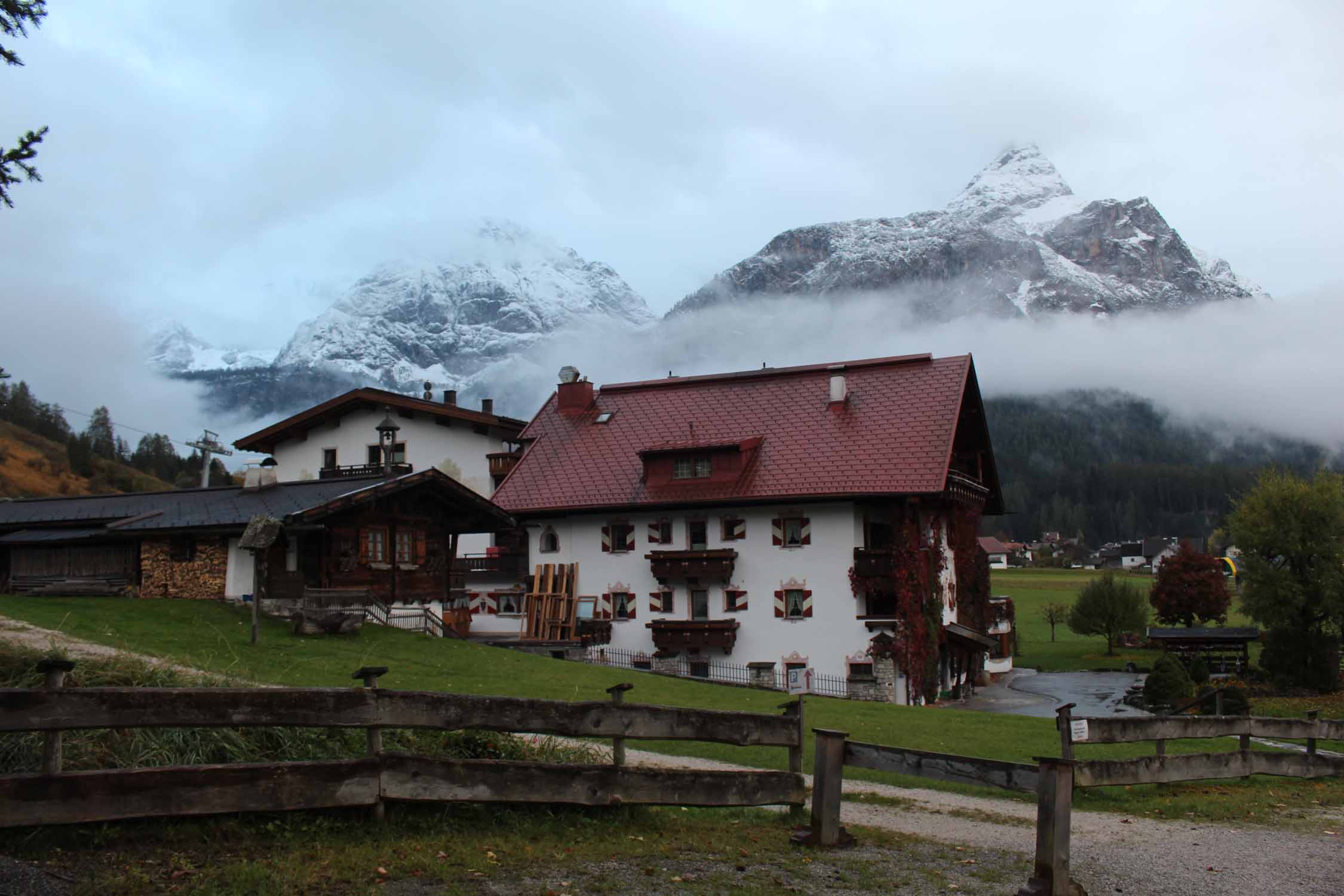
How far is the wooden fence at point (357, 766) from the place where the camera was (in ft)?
25.8

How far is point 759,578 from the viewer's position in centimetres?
4206

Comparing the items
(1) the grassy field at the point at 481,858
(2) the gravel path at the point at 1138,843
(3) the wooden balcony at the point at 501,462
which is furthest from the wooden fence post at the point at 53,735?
(3) the wooden balcony at the point at 501,462

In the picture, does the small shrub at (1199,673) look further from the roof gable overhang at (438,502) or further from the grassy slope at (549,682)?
the roof gable overhang at (438,502)

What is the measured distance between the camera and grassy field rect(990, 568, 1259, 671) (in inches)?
2451

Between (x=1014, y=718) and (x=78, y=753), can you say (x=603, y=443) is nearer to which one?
(x=1014, y=718)

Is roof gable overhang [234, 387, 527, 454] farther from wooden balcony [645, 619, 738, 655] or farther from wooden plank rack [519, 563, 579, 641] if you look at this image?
wooden balcony [645, 619, 738, 655]

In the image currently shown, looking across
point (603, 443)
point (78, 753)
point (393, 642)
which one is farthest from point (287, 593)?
point (78, 753)

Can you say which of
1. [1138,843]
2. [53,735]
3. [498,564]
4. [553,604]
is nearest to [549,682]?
[1138,843]

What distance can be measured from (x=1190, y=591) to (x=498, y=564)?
48.8m

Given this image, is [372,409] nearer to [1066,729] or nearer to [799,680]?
[799,680]

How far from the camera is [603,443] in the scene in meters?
48.4

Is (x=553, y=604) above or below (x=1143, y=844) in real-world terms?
above

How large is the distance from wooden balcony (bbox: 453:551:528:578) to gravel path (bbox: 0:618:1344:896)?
3171 cm

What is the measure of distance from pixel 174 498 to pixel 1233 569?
121450 mm
